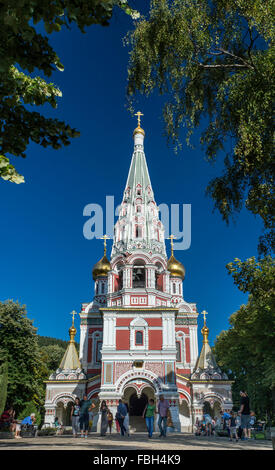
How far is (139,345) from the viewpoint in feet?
83.8

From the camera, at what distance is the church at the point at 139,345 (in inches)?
968

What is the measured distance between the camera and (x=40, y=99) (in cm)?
577

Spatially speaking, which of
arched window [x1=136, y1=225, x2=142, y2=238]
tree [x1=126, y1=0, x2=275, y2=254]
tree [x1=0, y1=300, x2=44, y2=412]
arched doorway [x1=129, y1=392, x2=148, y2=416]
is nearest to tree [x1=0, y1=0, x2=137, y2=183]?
tree [x1=126, y1=0, x2=275, y2=254]

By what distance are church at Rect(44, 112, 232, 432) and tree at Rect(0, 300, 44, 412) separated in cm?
278

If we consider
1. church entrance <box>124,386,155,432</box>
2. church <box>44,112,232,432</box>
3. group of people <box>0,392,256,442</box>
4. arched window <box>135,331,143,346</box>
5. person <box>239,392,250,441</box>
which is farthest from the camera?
arched window <box>135,331,143,346</box>

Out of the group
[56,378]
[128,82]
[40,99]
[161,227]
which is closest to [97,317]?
[56,378]

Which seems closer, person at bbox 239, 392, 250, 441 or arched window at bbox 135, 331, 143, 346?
person at bbox 239, 392, 250, 441

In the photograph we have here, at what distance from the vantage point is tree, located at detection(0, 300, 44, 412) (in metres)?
24.9

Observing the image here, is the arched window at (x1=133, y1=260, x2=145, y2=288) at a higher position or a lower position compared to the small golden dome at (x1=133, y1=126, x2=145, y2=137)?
lower

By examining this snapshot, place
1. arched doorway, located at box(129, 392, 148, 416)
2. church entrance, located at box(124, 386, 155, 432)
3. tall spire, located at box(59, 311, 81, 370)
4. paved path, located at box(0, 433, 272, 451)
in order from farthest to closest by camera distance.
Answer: tall spire, located at box(59, 311, 81, 370), arched doorway, located at box(129, 392, 148, 416), church entrance, located at box(124, 386, 155, 432), paved path, located at box(0, 433, 272, 451)

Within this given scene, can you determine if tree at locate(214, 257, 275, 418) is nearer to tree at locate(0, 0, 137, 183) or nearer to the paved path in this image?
the paved path

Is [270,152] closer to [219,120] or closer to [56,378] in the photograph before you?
[219,120]

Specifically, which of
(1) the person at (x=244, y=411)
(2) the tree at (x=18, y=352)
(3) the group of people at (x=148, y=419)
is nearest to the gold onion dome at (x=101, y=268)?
(2) the tree at (x=18, y=352)

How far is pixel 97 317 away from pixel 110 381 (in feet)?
32.0
